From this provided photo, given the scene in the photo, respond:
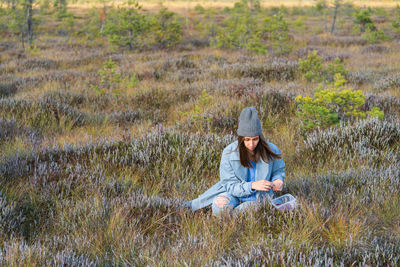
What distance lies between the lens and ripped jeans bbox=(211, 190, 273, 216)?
8.32ft

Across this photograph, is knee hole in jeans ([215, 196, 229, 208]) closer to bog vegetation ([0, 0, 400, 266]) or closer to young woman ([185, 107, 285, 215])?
young woman ([185, 107, 285, 215])

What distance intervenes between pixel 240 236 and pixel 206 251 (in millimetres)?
351

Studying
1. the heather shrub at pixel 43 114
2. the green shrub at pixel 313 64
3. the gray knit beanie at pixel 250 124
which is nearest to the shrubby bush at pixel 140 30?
the green shrub at pixel 313 64

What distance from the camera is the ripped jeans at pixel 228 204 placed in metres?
2.54

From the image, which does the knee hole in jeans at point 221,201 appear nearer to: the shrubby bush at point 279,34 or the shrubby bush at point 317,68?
the shrubby bush at point 317,68

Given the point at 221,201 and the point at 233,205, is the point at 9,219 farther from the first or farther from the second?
the point at 233,205

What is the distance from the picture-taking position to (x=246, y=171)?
275 cm

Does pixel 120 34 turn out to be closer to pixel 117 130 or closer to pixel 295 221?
pixel 117 130

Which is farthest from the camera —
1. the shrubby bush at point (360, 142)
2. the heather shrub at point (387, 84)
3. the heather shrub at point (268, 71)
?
the heather shrub at point (268, 71)

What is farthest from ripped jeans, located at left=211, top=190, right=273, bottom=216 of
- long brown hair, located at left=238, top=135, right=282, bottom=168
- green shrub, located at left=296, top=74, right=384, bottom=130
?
green shrub, located at left=296, top=74, right=384, bottom=130

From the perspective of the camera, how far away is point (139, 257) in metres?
2.05

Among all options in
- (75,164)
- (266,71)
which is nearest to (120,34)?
(266,71)

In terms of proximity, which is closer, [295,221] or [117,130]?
[295,221]

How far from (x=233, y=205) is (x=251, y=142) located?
558 millimetres
